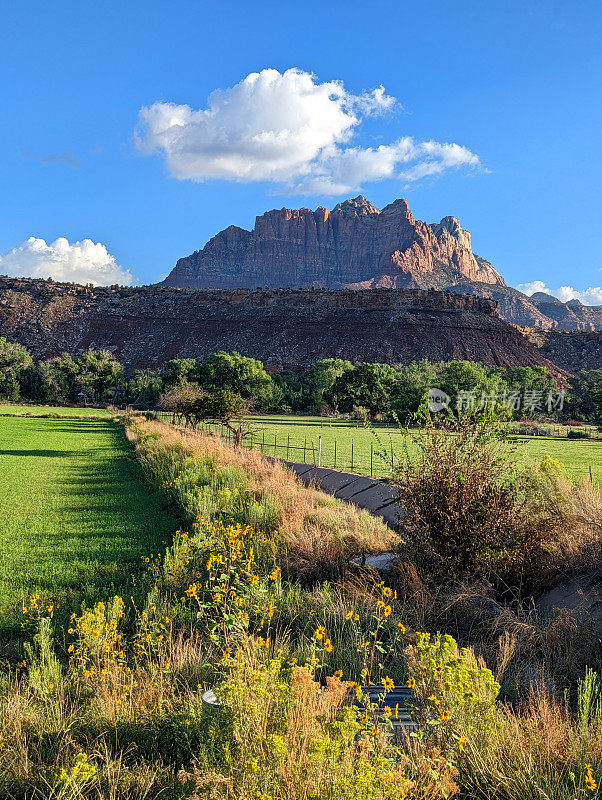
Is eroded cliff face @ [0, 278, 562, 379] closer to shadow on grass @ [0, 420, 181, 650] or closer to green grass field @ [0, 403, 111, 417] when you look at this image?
green grass field @ [0, 403, 111, 417]

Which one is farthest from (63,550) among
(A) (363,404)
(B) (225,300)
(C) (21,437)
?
(B) (225,300)

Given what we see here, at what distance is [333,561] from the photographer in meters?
7.67

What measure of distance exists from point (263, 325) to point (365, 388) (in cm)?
Result: 3989

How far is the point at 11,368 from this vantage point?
77.1 m

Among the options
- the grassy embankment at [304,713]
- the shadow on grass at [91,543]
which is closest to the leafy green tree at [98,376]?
the shadow on grass at [91,543]

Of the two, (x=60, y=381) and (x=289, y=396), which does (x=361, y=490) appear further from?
(x=60, y=381)

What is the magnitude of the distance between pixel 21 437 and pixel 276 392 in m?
38.9

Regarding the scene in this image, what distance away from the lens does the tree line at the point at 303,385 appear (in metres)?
62.2

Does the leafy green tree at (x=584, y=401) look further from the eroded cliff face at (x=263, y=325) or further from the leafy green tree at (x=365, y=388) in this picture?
the leafy green tree at (x=365, y=388)

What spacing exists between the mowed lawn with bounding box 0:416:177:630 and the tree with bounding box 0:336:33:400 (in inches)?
2308

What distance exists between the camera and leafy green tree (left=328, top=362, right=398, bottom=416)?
64500mm

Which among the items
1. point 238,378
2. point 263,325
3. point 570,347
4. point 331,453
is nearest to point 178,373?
point 238,378

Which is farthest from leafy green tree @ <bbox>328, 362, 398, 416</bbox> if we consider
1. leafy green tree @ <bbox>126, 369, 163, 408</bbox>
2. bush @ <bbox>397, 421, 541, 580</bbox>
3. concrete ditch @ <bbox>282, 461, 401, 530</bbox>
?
bush @ <bbox>397, 421, 541, 580</bbox>

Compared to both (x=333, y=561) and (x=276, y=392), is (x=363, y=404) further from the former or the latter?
(x=333, y=561)
